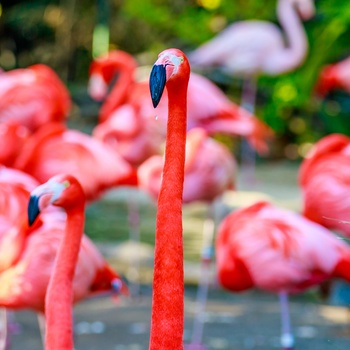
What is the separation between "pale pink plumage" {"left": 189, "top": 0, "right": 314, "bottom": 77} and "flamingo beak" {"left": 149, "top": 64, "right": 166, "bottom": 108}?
21.1ft

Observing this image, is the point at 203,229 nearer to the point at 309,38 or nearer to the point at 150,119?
the point at 150,119

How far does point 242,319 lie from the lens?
5082 mm

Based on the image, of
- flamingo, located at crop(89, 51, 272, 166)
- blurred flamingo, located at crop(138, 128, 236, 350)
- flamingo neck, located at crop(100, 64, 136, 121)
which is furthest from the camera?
flamingo neck, located at crop(100, 64, 136, 121)

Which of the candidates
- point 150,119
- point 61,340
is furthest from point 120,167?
point 61,340

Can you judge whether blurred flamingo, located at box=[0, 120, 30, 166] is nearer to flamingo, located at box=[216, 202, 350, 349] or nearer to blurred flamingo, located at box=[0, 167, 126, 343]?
blurred flamingo, located at box=[0, 167, 126, 343]

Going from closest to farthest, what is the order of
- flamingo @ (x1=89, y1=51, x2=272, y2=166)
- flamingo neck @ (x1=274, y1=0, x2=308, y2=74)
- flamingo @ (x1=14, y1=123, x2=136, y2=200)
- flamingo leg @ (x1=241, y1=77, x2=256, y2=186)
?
1. flamingo @ (x1=14, y1=123, x2=136, y2=200)
2. flamingo @ (x1=89, y1=51, x2=272, y2=166)
3. flamingo neck @ (x1=274, y1=0, x2=308, y2=74)
4. flamingo leg @ (x1=241, y1=77, x2=256, y2=186)

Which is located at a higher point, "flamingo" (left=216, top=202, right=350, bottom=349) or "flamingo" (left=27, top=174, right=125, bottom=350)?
"flamingo" (left=27, top=174, right=125, bottom=350)

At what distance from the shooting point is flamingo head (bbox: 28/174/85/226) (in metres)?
2.55

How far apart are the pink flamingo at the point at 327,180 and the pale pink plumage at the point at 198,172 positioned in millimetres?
960

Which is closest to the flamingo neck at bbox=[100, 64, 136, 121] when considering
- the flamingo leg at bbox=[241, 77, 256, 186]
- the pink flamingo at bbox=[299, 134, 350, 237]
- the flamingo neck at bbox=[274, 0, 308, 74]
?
the flamingo neck at bbox=[274, 0, 308, 74]

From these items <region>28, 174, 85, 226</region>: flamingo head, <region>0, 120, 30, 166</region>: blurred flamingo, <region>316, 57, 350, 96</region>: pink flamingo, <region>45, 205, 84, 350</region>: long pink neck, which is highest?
<region>28, 174, 85, 226</region>: flamingo head

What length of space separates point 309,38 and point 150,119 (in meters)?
3.94

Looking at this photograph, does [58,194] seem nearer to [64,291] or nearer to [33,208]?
[33,208]

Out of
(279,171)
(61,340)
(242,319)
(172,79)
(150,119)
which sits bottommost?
(279,171)
